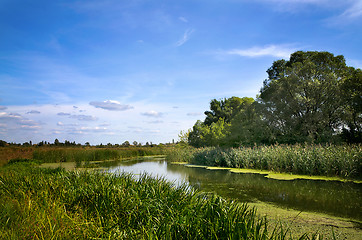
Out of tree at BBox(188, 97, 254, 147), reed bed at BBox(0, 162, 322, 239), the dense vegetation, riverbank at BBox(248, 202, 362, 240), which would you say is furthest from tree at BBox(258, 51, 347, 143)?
reed bed at BBox(0, 162, 322, 239)

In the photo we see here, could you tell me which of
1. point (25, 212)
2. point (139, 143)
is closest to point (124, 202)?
point (25, 212)

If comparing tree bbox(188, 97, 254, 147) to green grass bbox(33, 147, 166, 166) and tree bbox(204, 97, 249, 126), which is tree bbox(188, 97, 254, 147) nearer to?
tree bbox(204, 97, 249, 126)

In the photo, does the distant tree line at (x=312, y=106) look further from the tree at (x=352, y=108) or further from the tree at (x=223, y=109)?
the tree at (x=223, y=109)

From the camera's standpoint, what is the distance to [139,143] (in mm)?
50625

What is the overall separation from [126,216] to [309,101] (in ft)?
63.0

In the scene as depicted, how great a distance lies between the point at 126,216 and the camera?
12.0 ft

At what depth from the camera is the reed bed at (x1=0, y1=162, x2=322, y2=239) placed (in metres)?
2.71

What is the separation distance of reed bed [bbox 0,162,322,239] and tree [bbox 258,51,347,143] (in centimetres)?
1680

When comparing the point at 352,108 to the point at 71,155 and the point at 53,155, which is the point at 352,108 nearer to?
the point at 71,155

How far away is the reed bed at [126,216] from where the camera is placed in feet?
8.88

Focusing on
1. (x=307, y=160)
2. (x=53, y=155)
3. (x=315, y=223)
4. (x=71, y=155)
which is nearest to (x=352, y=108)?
(x=307, y=160)

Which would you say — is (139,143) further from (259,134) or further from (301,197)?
(301,197)

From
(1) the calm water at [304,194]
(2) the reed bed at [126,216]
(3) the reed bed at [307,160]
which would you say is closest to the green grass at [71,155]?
(3) the reed bed at [307,160]

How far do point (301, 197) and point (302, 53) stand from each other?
66.3 feet
